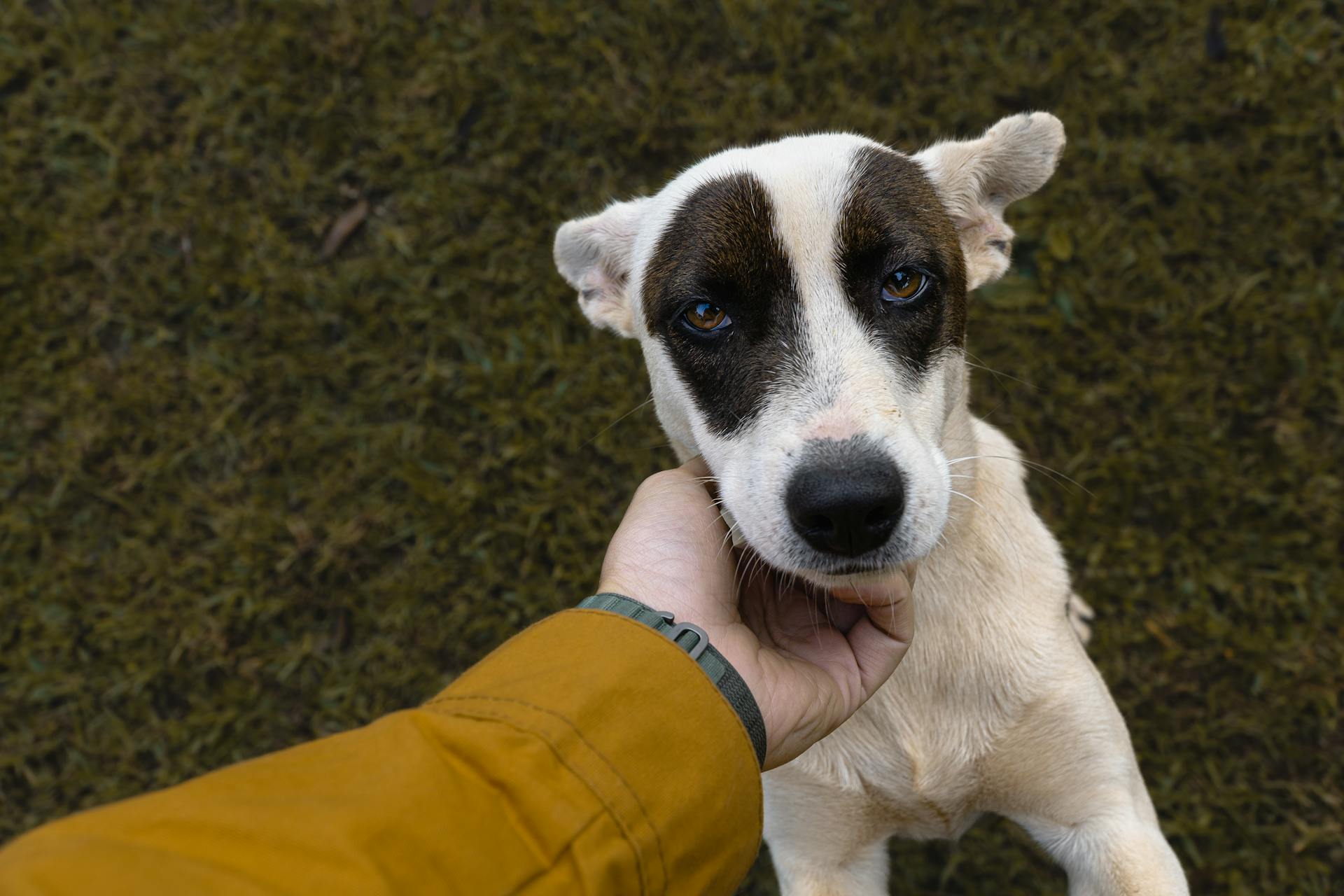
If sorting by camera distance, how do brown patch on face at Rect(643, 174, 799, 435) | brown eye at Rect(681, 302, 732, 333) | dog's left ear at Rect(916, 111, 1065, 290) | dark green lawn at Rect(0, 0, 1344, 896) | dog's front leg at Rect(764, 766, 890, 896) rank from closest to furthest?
brown patch on face at Rect(643, 174, 799, 435), brown eye at Rect(681, 302, 732, 333), dog's left ear at Rect(916, 111, 1065, 290), dog's front leg at Rect(764, 766, 890, 896), dark green lawn at Rect(0, 0, 1344, 896)

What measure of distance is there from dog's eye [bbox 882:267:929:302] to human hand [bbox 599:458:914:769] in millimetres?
746

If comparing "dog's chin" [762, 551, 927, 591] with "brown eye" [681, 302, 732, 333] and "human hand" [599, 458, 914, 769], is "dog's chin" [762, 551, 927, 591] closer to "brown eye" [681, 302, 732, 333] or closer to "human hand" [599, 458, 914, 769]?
"human hand" [599, 458, 914, 769]

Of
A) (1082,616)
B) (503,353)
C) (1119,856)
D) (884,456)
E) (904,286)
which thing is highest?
(904,286)

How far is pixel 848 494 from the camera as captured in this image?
2.14m

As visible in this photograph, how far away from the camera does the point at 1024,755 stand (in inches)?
113

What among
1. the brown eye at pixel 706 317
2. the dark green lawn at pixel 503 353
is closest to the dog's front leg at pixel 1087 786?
the dark green lawn at pixel 503 353

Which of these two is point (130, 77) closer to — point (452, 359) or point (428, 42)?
point (428, 42)

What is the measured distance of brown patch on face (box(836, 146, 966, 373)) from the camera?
98.0 inches

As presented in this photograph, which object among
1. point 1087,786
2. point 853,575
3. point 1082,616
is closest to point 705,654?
point 853,575

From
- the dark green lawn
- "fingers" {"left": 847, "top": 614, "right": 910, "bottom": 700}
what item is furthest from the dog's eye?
the dark green lawn

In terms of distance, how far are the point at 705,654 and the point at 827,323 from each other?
0.93 metres

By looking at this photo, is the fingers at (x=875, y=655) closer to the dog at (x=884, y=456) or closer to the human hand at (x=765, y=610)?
the human hand at (x=765, y=610)

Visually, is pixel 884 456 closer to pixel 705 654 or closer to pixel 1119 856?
pixel 705 654

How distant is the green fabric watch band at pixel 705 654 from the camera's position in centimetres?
222
